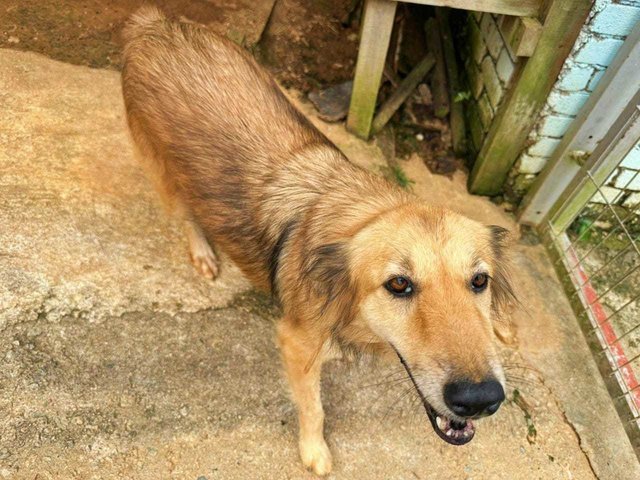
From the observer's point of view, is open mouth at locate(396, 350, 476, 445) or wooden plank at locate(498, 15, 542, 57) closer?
open mouth at locate(396, 350, 476, 445)

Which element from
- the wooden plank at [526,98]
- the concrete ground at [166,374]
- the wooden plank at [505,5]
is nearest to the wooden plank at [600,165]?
the wooden plank at [526,98]

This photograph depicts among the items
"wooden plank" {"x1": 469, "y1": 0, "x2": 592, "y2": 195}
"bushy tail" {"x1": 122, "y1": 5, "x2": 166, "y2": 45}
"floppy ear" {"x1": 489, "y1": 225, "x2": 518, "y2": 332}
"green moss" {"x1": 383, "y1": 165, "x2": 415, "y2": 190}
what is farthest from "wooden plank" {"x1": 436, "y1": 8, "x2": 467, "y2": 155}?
"bushy tail" {"x1": 122, "y1": 5, "x2": 166, "y2": 45}

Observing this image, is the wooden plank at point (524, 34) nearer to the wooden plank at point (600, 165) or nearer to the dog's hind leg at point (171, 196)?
the wooden plank at point (600, 165)

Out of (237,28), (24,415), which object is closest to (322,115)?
(237,28)

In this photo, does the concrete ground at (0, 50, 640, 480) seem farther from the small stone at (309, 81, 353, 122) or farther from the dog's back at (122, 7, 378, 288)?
the small stone at (309, 81, 353, 122)

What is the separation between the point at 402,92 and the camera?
13.7ft

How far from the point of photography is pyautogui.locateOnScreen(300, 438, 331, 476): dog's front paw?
243 cm

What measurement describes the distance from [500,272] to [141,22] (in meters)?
2.40

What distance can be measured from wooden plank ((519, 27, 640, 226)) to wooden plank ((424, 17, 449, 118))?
3.51 feet

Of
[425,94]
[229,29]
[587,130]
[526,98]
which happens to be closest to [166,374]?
[526,98]

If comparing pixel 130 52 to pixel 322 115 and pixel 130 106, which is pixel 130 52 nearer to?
pixel 130 106

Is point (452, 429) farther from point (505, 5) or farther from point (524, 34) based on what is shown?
point (505, 5)

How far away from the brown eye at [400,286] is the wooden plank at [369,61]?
84.9 inches

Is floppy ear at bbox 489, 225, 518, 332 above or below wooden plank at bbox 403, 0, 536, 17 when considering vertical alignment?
below
